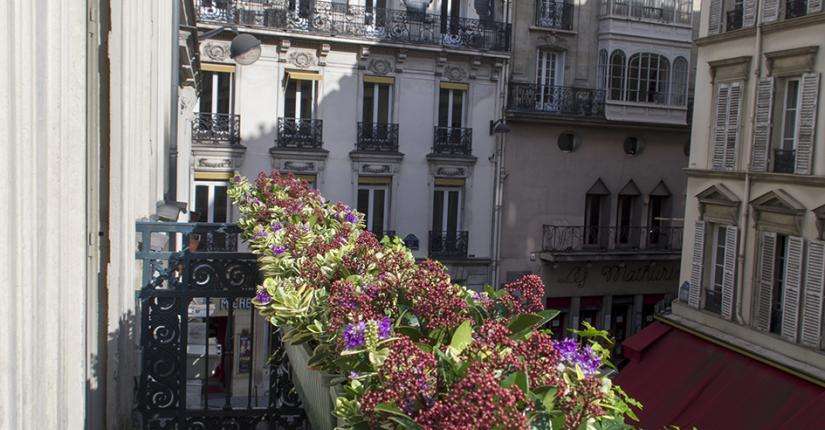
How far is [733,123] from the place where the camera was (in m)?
17.5

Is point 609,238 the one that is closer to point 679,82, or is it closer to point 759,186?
point 679,82

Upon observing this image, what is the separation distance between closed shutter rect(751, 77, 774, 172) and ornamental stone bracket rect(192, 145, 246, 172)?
39.6ft

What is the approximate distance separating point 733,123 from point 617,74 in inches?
342

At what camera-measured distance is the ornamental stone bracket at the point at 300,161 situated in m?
22.0

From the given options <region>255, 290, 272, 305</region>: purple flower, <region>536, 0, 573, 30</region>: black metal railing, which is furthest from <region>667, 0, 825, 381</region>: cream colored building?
<region>255, 290, 272, 305</region>: purple flower

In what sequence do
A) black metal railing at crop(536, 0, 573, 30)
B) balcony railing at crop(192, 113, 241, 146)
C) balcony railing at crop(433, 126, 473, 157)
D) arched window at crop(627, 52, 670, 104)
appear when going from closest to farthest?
balcony railing at crop(192, 113, 241, 146) < balcony railing at crop(433, 126, 473, 157) < black metal railing at crop(536, 0, 573, 30) < arched window at crop(627, 52, 670, 104)

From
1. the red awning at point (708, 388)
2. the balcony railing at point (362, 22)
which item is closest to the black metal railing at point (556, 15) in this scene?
the balcony railing at point (362, 22)

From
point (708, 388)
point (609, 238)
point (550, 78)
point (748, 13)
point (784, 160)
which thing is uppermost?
point (748, 13)

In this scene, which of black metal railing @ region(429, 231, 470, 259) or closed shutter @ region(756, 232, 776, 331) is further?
black metal railing @ region(429, 231, 470, 259)

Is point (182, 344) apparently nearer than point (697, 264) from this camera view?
Yes

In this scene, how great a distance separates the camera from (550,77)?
2570cm

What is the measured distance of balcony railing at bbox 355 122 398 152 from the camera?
75.3 ft

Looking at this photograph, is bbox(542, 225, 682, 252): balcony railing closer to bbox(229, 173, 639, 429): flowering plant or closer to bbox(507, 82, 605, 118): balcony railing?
bbox(507, 82, 605, 118): balcony railing

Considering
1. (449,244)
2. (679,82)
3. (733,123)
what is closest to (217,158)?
(449,244)
